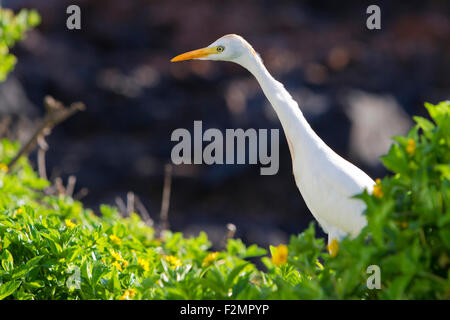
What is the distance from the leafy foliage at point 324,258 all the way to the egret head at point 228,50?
1.51 meters

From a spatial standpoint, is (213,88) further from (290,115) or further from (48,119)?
(290,115)

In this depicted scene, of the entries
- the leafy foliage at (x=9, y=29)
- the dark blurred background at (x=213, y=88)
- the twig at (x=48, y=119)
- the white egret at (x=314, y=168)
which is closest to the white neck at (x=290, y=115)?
the white egret at (x=314, y=168)

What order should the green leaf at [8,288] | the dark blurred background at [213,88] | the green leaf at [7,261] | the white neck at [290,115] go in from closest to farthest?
the green leaf at [8,288], the green leaf at [7,261], the white neck at [290,115], the dark blurred background at [213,88]

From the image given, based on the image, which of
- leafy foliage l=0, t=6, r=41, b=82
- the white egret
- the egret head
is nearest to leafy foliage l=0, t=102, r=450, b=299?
the white egret

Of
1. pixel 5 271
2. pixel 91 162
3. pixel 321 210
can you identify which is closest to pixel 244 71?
pixel 91 162

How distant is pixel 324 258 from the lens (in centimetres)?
232

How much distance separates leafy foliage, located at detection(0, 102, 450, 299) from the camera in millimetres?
1922

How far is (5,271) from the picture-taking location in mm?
2734

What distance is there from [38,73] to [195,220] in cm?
551

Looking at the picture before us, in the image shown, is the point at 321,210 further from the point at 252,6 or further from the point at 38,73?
the point at 252,6

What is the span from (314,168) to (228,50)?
3.21 ft

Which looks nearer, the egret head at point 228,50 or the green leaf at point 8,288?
the green leaf at point 8,288

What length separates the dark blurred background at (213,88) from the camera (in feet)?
37.8

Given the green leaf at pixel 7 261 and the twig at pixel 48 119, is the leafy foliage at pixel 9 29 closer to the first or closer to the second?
the twig at pixel 48 119
